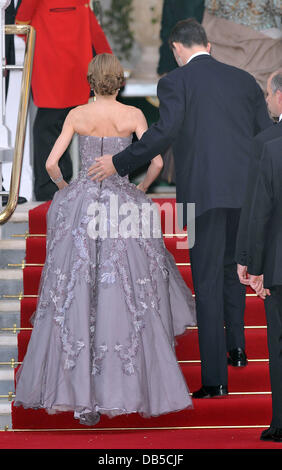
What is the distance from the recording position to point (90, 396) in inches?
154

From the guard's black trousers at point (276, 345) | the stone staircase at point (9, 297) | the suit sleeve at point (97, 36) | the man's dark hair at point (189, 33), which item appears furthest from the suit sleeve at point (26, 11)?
the guard's black trousers at point (276, 345)

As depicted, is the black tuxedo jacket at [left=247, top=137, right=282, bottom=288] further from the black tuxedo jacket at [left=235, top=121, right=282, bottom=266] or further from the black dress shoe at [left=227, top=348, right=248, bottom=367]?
the black dress shoe at [left=227, top=348, right=248, bottom=367]

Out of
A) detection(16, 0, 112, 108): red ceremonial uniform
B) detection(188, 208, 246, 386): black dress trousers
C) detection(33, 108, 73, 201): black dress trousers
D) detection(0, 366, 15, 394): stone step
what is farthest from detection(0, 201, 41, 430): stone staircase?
detection(188, 208, 246, 386): black dress trousers

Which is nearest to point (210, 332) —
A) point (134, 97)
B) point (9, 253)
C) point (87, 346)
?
point (87, 346)

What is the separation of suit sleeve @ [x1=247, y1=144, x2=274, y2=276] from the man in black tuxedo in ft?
2.11

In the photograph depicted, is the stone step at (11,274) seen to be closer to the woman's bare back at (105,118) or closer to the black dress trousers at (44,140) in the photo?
the woman's bare back at (105,118)

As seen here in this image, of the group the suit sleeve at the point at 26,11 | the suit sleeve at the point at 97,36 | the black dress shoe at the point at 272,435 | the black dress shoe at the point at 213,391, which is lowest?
the black dress shoe at the point at 213,391

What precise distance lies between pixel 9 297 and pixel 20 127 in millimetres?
993

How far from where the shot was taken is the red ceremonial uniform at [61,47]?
629cm

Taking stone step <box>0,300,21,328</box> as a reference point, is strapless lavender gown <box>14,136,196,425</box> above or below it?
above

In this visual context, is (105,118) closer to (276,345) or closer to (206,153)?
(206,153)

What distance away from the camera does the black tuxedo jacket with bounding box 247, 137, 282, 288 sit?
139 inches

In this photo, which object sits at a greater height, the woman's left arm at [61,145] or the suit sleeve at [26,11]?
the suit sleeve at [26,11]

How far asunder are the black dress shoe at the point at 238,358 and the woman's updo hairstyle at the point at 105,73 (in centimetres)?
146
